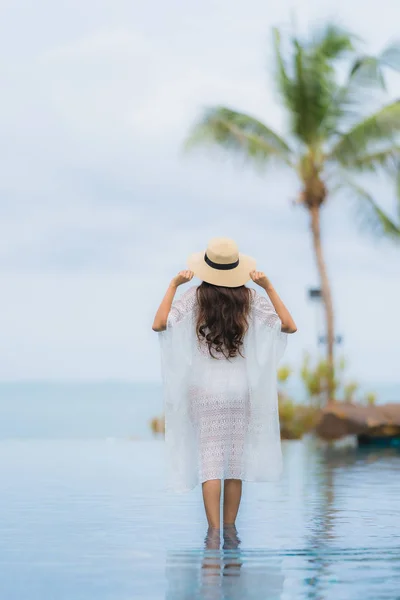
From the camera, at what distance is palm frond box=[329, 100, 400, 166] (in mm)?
23516

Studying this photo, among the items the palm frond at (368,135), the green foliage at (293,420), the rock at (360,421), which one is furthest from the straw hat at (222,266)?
the palm frond at (368,135)

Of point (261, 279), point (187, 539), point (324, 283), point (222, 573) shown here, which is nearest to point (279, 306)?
point (261, 279)

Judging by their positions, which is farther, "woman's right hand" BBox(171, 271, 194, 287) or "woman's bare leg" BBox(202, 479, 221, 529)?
"woman's bare leg" BBox(202, 479, 221, 529)

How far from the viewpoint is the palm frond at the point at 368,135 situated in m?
23.5

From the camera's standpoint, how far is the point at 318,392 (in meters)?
22.8

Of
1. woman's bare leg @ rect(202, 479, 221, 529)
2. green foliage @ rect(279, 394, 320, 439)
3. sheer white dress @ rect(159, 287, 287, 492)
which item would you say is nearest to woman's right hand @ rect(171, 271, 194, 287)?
sheer white dress @ rect(159, 287, 287, 492)

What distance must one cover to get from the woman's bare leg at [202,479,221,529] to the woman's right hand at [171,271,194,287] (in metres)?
1.13

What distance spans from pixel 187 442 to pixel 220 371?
478 millimetres

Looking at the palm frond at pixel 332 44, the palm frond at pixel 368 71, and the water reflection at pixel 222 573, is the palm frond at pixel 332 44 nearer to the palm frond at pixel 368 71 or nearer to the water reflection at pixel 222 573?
the palm frond at pixel 368 71

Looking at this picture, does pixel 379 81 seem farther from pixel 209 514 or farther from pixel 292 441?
pixel 209 514

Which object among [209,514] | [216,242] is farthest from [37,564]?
[216,242]

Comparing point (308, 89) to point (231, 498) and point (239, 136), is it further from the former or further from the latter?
point (231, 498)

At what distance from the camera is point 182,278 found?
6824mm

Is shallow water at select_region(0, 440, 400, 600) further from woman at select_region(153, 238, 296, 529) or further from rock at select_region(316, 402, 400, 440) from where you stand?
rock at select_region(316, 402, 400, 440)
